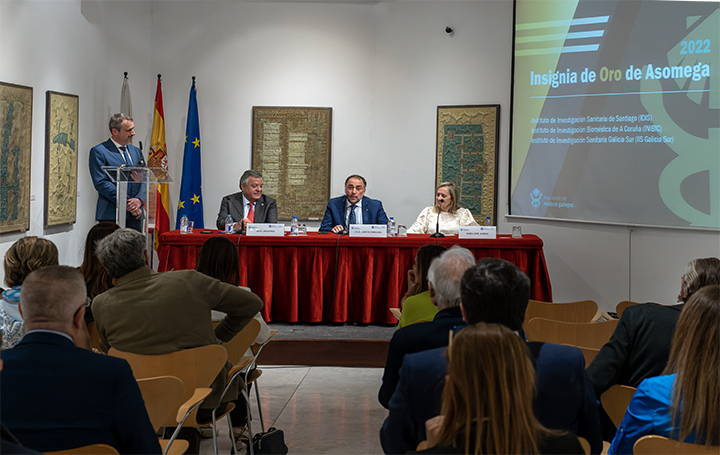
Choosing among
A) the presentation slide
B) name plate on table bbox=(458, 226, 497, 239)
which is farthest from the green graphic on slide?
name plate on table bbox=(458, 226, 497, 239)

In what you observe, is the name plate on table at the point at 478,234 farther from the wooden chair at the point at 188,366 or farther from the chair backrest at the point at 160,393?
the chair backrest at the point at 160,393

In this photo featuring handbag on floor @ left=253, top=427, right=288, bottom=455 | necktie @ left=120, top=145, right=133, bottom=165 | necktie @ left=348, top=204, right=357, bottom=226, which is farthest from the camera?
necktie @ left=348, top=204, right=357, bottom=226

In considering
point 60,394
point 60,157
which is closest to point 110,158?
point 60,157

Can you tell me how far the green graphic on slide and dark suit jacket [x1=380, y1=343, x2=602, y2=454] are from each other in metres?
4.51

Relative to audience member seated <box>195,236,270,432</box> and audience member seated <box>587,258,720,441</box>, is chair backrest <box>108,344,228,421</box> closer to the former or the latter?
audience member seated <box>195,236,270,432</box>

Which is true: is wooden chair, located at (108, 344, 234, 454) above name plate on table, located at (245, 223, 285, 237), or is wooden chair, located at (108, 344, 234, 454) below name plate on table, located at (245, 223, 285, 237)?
below

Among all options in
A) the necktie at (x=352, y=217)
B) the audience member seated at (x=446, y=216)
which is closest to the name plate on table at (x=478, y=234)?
the audience member seated at (x=446, y=216)

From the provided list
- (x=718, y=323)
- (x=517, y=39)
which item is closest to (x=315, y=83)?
(x=517, y=39)

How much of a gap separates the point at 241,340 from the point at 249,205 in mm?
3445

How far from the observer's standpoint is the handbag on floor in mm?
2783

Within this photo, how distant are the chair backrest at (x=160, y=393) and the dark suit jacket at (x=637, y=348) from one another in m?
1.35

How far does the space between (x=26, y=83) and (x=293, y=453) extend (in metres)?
4.18

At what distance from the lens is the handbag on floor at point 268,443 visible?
9.13ft

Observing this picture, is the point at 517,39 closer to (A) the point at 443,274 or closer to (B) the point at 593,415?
(A) the point at 443,274
